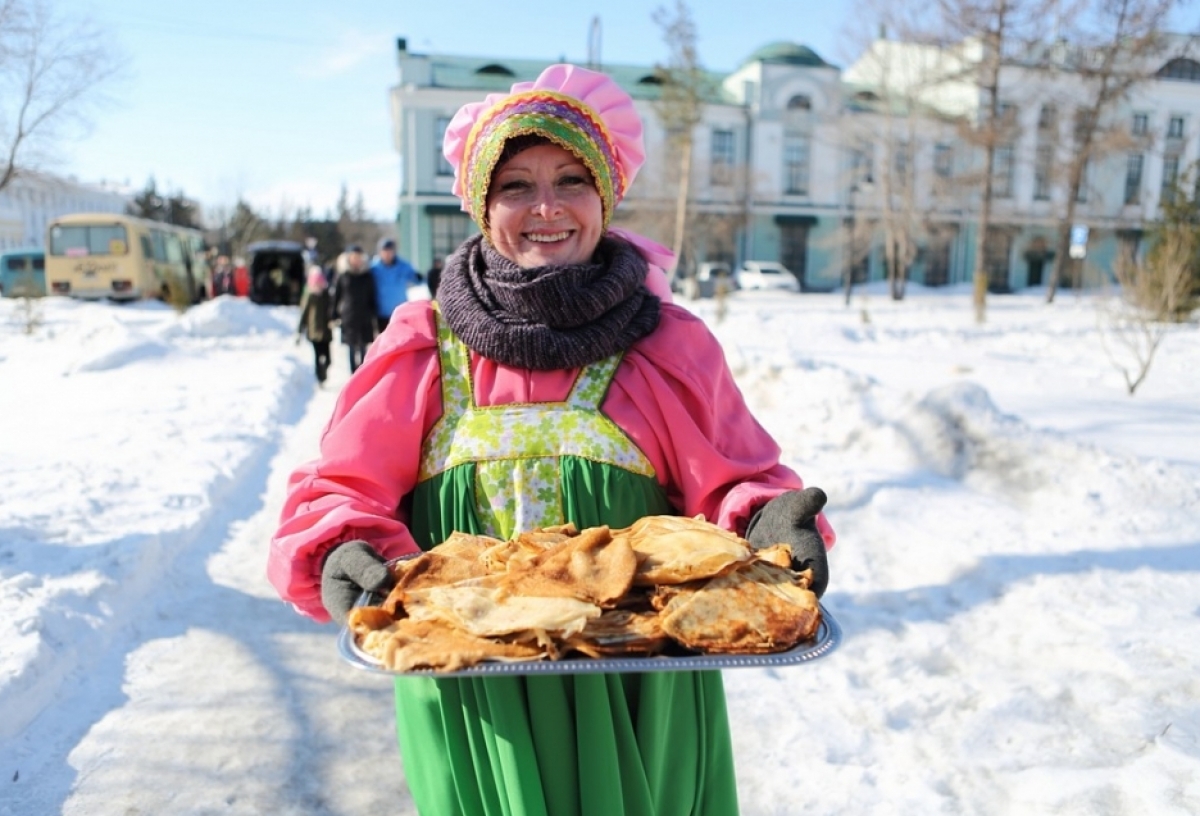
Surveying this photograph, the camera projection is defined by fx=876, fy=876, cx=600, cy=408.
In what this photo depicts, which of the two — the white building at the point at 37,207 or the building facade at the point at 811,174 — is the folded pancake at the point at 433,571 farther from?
the white building at the point at 37,207

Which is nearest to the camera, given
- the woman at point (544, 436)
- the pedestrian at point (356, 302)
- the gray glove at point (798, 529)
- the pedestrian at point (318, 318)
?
the gray glove at point (798, 529)

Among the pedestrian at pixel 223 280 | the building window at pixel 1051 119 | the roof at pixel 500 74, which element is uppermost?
the roof at pixel 500 74

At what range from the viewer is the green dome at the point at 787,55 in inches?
1615

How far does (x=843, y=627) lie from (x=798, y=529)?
282 cm

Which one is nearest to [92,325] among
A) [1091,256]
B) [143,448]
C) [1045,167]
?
[143,448]

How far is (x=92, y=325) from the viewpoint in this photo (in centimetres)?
1450

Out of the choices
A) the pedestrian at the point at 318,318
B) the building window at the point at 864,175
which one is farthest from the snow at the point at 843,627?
the building window at the point at 864,175

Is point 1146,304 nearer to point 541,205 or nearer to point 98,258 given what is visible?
point 541,205

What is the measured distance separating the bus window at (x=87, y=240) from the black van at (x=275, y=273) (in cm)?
417

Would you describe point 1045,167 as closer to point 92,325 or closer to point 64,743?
point 92,325

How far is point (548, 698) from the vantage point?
5.04ft

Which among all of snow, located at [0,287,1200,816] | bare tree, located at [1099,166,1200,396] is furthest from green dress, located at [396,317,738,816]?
bare tree, located at [1099,166,1200,396]

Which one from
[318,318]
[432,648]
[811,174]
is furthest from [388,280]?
[811,174]

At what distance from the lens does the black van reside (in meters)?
28.4
